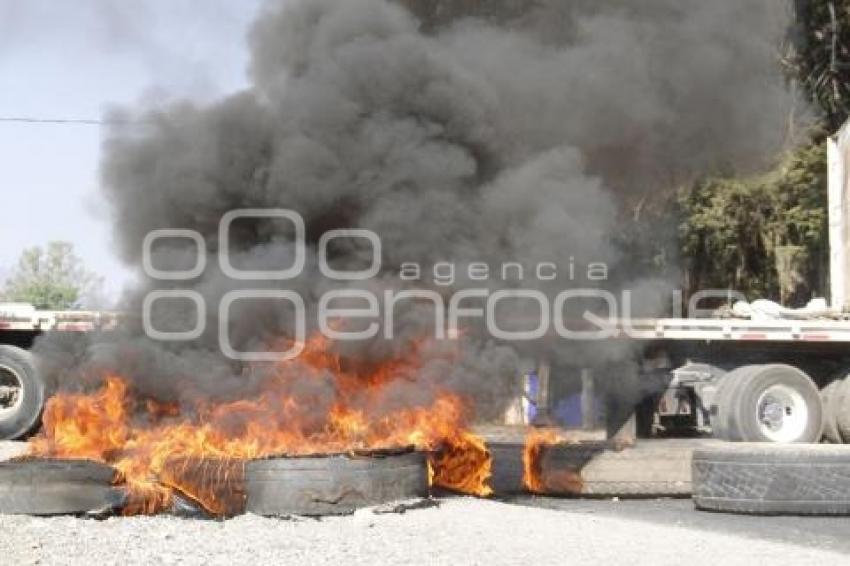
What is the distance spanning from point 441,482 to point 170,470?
2.59m

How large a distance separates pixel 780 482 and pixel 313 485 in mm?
4290

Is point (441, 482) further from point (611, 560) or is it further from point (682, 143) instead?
point (682, 143)

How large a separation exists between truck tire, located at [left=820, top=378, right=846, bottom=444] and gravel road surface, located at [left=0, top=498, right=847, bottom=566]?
21.5ft

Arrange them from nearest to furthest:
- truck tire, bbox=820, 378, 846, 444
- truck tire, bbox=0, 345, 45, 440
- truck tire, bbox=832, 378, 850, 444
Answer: truck tire, bbox=832, 378, 850, 444
truck tire, bbox=820, 378, 846, 444
truck tire, bbox=0, 345, 45, 440

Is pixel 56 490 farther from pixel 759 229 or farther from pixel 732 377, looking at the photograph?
pixel 759 229

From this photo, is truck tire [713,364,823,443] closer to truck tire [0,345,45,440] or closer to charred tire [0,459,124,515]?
charred tire [0,459,124,515]

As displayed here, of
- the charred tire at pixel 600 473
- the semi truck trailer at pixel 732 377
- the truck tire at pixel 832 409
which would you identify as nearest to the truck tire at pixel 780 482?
the charred tire at pixel 600 473

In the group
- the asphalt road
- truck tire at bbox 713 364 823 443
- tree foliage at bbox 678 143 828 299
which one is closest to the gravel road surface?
the asphalt road

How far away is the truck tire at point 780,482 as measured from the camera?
32.1 feet

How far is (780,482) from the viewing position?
32.2 ft

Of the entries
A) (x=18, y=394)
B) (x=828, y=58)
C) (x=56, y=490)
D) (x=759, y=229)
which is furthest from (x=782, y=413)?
(x=828, y=58)

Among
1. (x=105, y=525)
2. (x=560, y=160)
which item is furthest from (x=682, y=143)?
(x=105, y=525)

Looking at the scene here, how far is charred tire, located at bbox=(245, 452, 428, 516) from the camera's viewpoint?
8.45 m

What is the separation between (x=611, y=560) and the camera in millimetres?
6926
